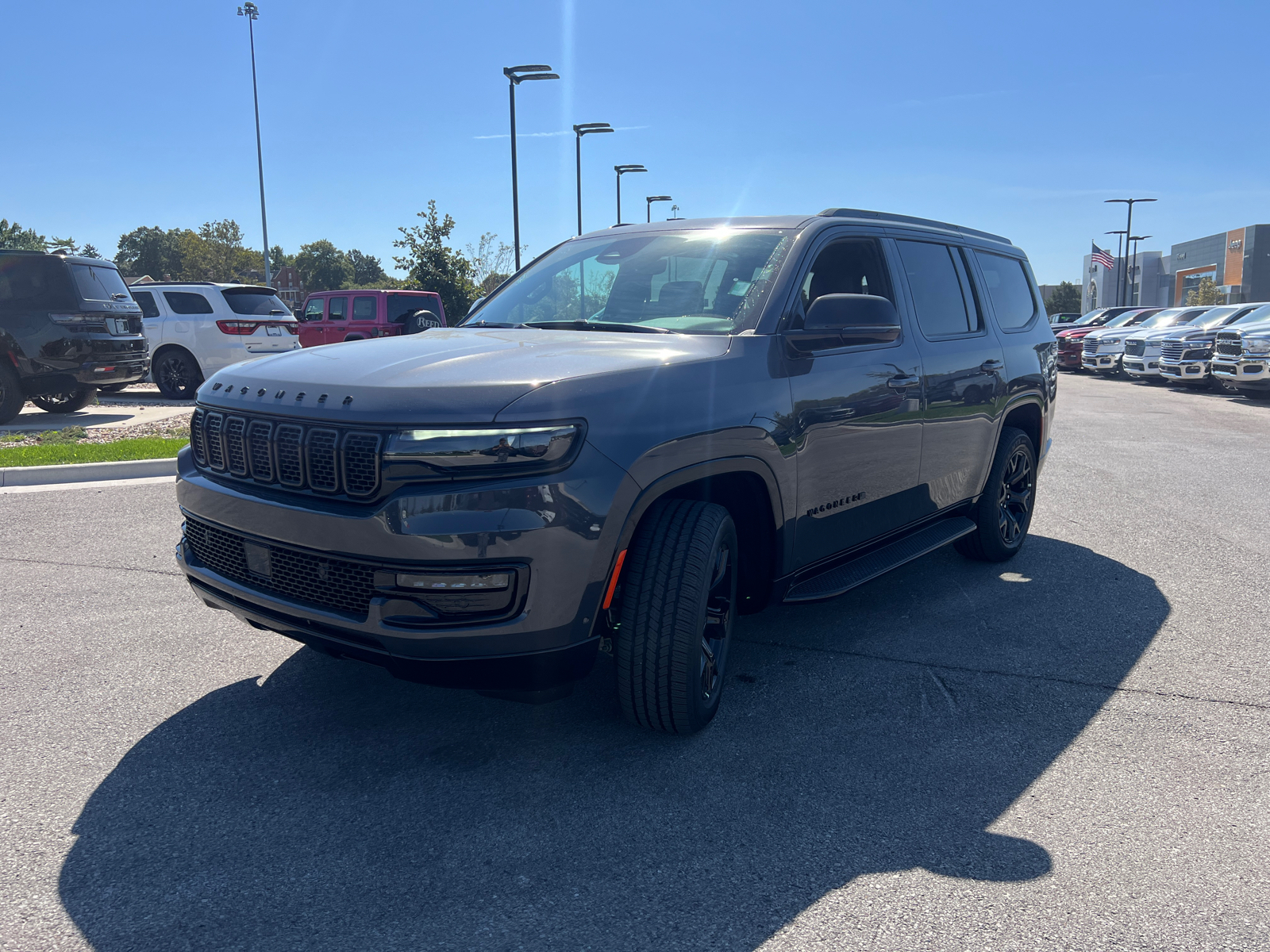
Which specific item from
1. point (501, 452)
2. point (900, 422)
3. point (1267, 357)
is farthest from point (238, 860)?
point (1267, 357)

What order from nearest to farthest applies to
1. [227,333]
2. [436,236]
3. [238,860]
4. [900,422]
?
[238,860] < [900,422] < [227,333] < [436,236]

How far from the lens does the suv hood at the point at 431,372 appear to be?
9.16ft

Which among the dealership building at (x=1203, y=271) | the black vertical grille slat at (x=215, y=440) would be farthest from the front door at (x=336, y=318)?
the dealership building at (x=1203, y=271)

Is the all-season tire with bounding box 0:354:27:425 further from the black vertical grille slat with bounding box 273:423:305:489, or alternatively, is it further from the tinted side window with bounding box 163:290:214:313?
the black vertical grille slat with bounding box 273:423:305:489

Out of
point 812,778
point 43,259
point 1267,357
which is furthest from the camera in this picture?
point 1267,357

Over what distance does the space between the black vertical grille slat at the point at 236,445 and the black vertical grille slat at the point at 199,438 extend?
21 cm

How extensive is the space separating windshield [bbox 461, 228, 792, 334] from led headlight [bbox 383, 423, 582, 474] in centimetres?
116

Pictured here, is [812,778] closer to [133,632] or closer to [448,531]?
[448,531]

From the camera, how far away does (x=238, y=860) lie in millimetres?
2627

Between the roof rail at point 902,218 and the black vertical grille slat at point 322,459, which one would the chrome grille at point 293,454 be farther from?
the roof rail at point 902,218

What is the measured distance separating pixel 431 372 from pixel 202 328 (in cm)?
1347

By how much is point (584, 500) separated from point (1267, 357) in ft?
59.5

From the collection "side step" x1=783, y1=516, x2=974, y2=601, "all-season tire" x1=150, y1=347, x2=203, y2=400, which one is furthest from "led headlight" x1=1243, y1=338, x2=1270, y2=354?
"all-season tire" x1=150, y1=347, x2=203, y2=400

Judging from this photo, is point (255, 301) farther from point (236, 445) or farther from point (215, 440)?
point (236, 445)
